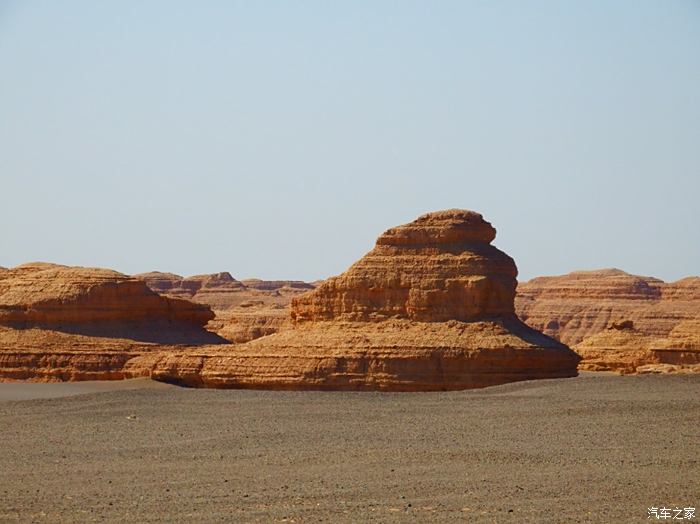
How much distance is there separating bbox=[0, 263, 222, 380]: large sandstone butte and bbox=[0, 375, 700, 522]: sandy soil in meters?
8.83

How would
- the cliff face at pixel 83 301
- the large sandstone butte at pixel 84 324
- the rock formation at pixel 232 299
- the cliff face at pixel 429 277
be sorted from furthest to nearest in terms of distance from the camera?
the rock formation at pixel 232 299 < the cliff face at pixel 83 301 < the large sandstone butte at pixel 84 324 < the cliff face at pixel 429 277

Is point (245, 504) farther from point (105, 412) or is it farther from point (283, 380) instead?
point (283, 380)

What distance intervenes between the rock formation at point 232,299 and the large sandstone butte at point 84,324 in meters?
24.7

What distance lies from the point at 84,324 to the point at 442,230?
1324cm

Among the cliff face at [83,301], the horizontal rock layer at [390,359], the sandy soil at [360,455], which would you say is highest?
the cliff face at [83,301]

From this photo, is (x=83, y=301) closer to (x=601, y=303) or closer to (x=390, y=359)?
(x=390, y=359)

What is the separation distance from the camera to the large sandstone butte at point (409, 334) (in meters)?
39.0

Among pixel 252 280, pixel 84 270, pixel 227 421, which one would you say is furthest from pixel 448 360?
pixel 252 280

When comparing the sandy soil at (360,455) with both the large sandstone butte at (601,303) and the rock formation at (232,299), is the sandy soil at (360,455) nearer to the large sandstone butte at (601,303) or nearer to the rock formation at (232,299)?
the rock formation at (232,299)

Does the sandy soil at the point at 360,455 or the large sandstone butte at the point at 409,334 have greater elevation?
the large sandstone butte at the point at 409,334

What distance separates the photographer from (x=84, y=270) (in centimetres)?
4859

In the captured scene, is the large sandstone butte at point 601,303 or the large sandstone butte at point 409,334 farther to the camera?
the large sandstone butte at point 601,303

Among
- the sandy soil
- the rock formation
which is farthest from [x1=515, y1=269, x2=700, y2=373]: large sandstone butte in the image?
the sandy soil

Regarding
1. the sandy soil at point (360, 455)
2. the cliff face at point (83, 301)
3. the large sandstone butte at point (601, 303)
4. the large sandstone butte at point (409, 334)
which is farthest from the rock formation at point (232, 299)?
the sandy soil at point (360, 455)
